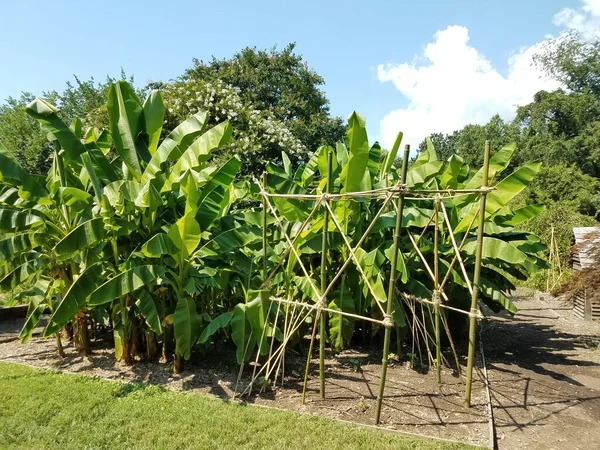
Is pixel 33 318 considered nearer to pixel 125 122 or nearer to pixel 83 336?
pixel 83 336

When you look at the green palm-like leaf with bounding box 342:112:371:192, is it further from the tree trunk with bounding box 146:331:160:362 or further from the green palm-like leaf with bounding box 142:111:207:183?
the tree trunk with bounding box 146:331:160:362

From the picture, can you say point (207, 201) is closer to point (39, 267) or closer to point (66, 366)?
point (39, 267)

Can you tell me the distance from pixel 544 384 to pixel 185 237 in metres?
4.96

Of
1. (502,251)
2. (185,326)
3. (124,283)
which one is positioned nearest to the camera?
(124,283)

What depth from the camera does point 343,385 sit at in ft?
17.9

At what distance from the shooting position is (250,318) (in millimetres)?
5180

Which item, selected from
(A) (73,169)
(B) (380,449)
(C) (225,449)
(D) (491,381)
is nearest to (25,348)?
(A) (73,169)

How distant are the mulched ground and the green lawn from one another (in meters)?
0.30

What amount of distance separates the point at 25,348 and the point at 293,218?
511 centimetres


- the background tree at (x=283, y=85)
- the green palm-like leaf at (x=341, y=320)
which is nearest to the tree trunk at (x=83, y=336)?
the green palm-like leaf at (x=341, y=320)

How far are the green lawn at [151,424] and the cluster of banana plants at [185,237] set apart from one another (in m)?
0.70

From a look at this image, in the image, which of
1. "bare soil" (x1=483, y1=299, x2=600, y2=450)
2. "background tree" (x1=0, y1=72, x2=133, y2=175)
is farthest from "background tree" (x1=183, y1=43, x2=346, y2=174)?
"bare soil" (x1=483, y1=299, x2=600, y2=450)

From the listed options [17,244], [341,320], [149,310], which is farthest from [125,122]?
[341,320]

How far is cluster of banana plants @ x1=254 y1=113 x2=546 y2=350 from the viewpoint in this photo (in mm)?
5758
